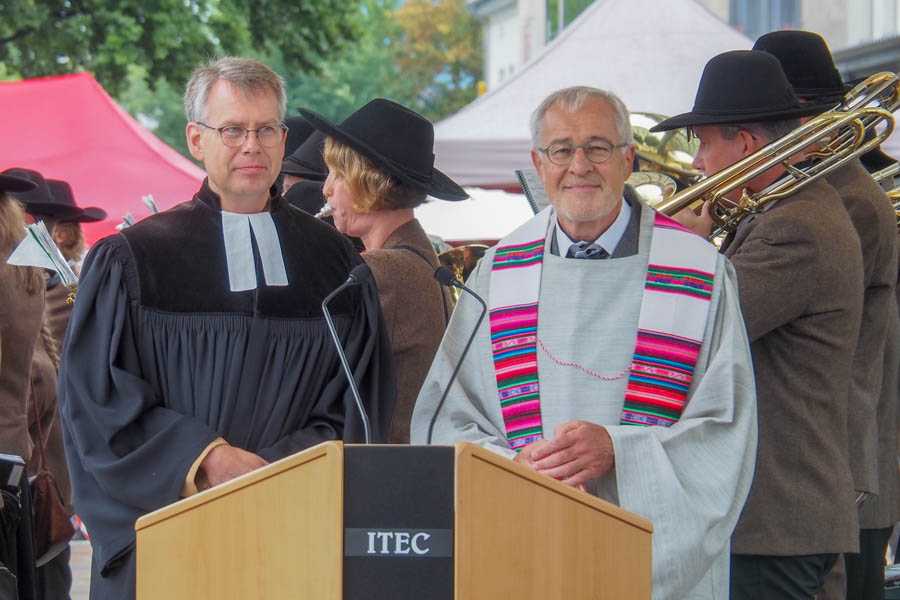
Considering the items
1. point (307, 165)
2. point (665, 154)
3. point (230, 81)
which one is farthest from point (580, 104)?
point (307, 165)

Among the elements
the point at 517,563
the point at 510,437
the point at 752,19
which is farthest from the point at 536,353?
the point at 752,19

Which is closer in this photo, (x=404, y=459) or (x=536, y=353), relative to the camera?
(x=404, y=459)

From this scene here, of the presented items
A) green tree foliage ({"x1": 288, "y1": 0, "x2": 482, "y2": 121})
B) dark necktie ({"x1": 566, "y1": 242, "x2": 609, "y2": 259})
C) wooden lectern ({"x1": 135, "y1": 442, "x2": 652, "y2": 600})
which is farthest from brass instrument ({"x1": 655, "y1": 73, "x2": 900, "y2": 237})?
green tree foliage ({"x1": 288, "y1": 0, "x2": 482, "y2": 121})

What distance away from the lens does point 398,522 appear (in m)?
3.05

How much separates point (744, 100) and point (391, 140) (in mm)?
1116

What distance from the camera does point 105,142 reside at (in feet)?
47.0

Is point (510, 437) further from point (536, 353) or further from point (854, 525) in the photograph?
point (854, 525)

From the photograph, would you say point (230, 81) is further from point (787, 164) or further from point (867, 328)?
point (867, 328)

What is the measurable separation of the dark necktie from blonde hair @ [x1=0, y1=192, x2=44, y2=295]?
2.66m

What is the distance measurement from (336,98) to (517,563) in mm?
57996

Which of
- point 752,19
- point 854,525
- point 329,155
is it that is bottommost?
point 854,525

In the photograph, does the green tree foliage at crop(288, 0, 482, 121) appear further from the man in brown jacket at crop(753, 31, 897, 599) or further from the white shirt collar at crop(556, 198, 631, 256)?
the white shirt collar at crop(556, 198, 631, 256)

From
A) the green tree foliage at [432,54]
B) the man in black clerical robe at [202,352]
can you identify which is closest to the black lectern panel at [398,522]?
the man in black clerical robe at [202,352]

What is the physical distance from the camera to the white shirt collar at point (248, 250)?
4.12 meters
